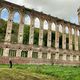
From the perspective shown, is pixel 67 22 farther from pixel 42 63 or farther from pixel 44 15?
pixel 42 63

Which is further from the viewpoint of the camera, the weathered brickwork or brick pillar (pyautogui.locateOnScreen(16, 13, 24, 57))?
brick pillar (pyautogui.locateOnScreen(16, 13, 24, 57))

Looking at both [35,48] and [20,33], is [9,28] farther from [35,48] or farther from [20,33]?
[35,48]

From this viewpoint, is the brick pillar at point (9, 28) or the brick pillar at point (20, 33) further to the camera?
the brick pillar at point (20, 33)

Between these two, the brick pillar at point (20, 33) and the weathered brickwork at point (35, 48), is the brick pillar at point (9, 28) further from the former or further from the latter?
the brick pillar at point (20, 33)

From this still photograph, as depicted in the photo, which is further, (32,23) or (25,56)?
(32,23)

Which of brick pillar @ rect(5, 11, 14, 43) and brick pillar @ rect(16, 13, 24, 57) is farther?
brick pillar @ rect(16, 13, 24, 57)

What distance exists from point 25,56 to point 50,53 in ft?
24.0

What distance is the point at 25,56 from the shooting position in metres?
36.8

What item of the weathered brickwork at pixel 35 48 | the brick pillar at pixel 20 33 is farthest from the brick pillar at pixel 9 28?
the brick pillar at pixel 20 33

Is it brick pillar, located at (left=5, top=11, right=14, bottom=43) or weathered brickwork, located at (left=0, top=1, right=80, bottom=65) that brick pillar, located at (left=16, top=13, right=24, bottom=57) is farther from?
brick pillar, located at (left=5, top=11, right=14, bottom=43)

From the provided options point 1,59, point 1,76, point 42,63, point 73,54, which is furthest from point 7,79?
point 73,54

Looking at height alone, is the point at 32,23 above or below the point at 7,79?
above

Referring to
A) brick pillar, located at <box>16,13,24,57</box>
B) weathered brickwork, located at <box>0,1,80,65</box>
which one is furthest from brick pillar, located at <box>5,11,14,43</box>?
brick pillar, located at <box>16,13,24,57</box>

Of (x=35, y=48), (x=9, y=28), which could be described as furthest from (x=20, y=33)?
(x=35, y=48)
